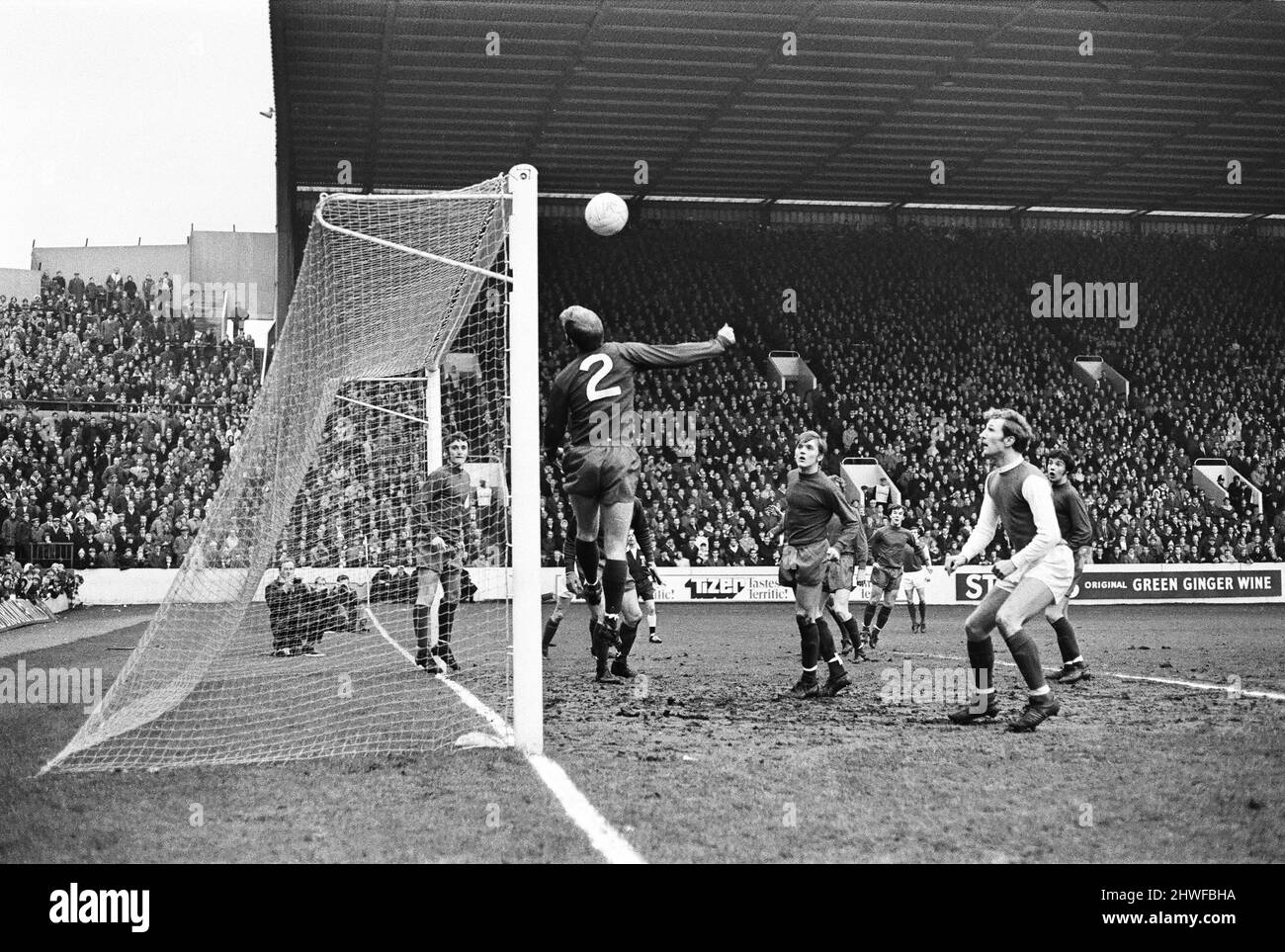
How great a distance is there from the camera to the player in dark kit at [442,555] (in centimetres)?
988

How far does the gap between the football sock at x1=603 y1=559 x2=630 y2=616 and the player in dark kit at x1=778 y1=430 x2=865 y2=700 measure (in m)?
1.56

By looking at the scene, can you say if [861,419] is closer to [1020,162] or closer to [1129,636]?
[1020,162]

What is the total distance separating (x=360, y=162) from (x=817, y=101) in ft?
36.7

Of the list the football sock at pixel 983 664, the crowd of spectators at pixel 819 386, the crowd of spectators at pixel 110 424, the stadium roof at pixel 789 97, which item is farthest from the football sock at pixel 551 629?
the stadium roof at pixel 789 97

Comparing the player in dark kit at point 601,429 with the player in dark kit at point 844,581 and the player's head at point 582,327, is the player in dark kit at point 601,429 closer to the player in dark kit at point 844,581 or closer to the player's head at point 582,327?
the player's head at point 582,327

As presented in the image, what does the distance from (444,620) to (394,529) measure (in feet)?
10.5

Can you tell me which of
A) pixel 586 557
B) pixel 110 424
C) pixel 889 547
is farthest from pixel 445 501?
pixel 110 424

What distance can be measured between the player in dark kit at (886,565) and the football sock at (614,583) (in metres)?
7.66

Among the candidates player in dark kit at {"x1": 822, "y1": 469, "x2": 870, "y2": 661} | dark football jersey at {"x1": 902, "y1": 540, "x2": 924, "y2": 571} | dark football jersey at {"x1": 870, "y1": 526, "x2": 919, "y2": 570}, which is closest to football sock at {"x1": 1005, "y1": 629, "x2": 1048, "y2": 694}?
player in dark kit at {"x1": 822, "y1": 469, "x2": 870, "y2": 661}

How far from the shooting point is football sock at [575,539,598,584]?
832 cm

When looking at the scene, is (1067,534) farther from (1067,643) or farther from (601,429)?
(601,429)

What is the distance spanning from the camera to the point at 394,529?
12945 mm

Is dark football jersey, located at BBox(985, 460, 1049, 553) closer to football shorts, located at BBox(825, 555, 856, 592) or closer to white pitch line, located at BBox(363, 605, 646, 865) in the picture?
white pitch line, located at BBox(363, 605, 646, 865)
